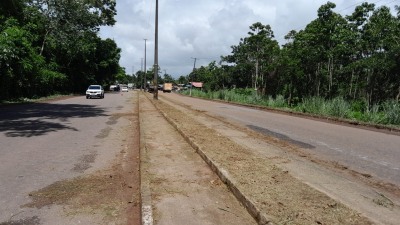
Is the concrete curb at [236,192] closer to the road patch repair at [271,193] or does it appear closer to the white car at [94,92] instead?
the road patch repair at [271,193]

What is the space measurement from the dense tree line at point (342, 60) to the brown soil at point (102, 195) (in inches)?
969

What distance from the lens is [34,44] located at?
4206cm

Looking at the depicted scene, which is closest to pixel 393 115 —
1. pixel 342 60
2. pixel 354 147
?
pixel 354 147

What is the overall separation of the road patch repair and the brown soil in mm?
A: 595

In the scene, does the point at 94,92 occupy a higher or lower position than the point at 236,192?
lower

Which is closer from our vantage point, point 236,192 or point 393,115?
point 236,192

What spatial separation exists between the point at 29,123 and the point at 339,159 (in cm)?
1127

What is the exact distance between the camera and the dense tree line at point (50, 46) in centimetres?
2469

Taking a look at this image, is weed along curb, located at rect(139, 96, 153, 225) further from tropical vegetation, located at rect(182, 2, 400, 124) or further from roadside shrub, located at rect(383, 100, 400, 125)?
tropical vegetation, located at rect(182, 2, 400, 124)

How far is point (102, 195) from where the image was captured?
589 cm

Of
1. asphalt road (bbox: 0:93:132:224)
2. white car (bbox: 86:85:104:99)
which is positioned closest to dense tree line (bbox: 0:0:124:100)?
white car (bbox: 86:85:104:99)

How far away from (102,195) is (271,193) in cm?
248

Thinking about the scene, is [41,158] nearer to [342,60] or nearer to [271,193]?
[271,193]

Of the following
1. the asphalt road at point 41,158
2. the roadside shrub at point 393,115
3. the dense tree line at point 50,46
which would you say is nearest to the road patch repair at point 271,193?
the asphalt road at point 41,158
